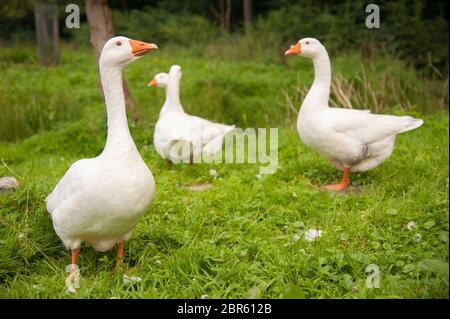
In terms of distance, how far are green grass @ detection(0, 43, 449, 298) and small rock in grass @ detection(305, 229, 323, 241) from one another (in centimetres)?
6

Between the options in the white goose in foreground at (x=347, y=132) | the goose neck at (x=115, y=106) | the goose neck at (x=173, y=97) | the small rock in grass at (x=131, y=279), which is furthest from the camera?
the goose neck at (x=173, y=97)

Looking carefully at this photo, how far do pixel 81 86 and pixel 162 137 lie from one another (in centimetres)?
503

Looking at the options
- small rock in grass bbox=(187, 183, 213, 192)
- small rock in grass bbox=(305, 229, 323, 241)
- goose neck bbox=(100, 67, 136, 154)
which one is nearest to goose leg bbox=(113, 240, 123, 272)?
goose neck bbox=(100, 67, 136, 154)

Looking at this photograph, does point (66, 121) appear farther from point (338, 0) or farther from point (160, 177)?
point (338, 0)

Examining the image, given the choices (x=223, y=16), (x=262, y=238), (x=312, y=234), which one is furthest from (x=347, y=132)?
(x=223, y=16)

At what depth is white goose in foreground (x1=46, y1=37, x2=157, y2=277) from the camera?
117 inches

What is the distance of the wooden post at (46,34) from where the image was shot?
40.3ft

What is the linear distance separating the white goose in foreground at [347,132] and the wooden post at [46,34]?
359 inches

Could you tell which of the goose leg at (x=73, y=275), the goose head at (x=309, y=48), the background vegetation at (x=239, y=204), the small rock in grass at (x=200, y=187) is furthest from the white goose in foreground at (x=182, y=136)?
the goose leg at (x=73, y=275)

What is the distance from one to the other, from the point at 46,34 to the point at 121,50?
10606 millimetres

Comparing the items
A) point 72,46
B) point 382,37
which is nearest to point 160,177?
point 382,37

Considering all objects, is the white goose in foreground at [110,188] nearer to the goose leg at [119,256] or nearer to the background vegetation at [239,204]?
the goose leg at [119,256]

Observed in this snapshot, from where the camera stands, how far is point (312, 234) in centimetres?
372

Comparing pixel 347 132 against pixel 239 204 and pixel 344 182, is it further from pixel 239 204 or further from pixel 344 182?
pixel 239 204
